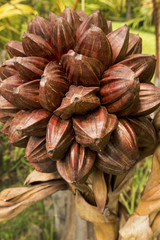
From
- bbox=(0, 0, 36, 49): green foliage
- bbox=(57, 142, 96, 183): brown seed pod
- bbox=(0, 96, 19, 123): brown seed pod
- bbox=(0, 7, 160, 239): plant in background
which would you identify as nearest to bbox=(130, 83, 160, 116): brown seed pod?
bbox=(0, 7, 160, 239): plant in background

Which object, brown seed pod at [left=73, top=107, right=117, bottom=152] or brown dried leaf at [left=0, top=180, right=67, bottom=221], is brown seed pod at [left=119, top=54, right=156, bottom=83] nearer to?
brown seed pod at [left=73, top=107, right=117, bottom=152]

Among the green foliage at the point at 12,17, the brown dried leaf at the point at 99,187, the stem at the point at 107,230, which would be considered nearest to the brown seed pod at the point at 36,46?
the brown dried leaf at the point at 99,187

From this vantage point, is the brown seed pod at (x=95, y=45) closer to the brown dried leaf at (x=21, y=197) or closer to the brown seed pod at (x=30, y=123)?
the brown seed pod at (x=30, y=123)

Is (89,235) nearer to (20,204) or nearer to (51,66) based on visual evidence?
(20,204)

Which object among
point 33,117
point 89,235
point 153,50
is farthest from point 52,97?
point 89,235

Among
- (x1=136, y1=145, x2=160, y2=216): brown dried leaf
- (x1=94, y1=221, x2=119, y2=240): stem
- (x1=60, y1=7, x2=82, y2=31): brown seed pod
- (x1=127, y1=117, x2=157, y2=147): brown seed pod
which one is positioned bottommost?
(x1=94, y1=221, x2=119, y2=240): stem

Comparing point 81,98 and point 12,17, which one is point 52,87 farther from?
point 12,17

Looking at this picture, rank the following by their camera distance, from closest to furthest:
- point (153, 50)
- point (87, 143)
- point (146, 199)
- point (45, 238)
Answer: point (87, 143) < point (146, 199) < point (153, 50) < point (45, 238)
